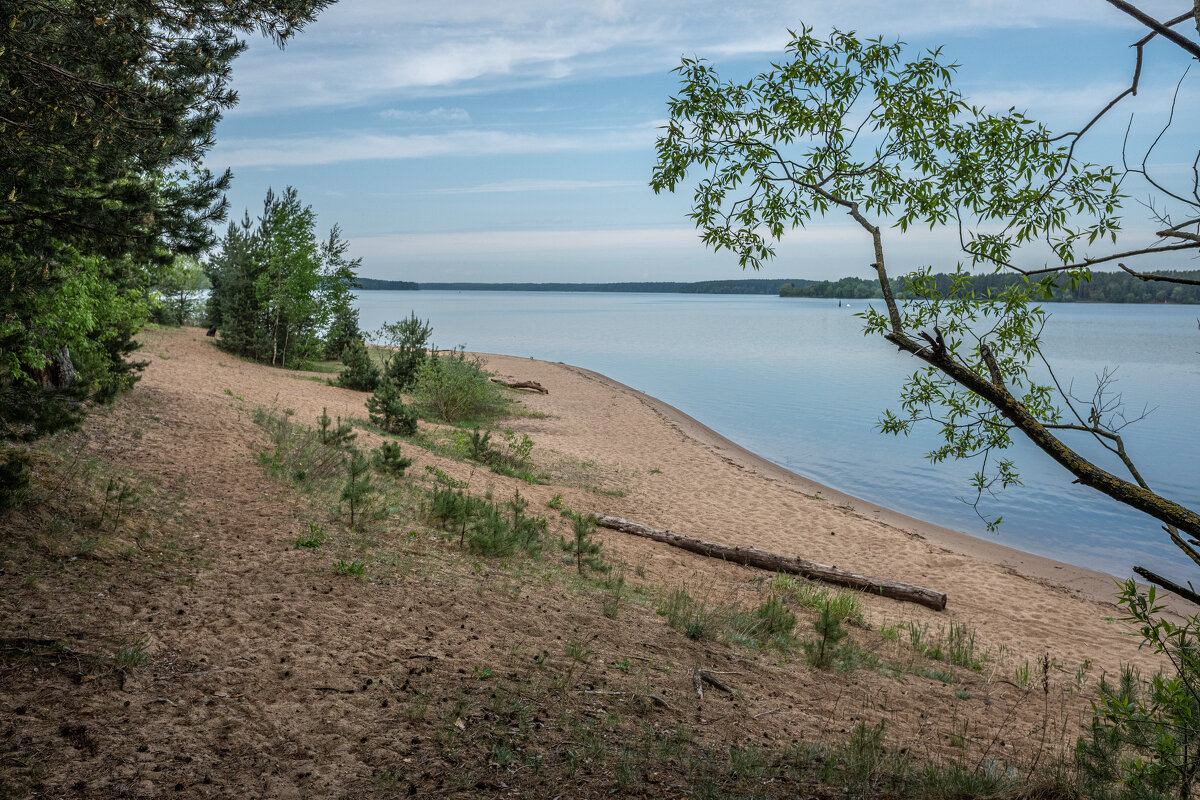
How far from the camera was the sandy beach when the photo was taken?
13.3 feet

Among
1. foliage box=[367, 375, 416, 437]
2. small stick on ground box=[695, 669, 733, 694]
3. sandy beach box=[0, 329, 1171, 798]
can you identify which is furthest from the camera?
foliage box=[367, 375, 416, 437]

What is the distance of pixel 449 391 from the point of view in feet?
73.5

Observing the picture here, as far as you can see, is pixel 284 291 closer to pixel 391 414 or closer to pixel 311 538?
pixel 391 414

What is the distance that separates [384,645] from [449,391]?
17.3 metres

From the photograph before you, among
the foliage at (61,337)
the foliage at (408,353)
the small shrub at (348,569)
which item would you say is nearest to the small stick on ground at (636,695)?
the small shrub at (348,569)

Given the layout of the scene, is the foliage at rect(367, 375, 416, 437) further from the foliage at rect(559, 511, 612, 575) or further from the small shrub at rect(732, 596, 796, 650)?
the small shrub at rect(732, 596, 796, 650)

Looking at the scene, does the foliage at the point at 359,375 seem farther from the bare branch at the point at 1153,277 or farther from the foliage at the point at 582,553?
the bare branch at the point at 1153,277

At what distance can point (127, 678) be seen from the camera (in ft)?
14.4

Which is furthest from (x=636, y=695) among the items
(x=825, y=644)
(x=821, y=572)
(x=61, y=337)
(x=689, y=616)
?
(x=61, y=337)

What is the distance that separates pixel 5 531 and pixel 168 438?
4.29 meters

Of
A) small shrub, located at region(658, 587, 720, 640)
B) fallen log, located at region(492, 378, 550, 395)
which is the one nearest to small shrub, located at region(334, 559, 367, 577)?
small shrub, located at region(658, 587, 720, 640)

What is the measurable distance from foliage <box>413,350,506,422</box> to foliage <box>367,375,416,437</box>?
17.7 feet

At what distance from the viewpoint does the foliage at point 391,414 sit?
1638cm

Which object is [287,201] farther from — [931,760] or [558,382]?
[931,760]
